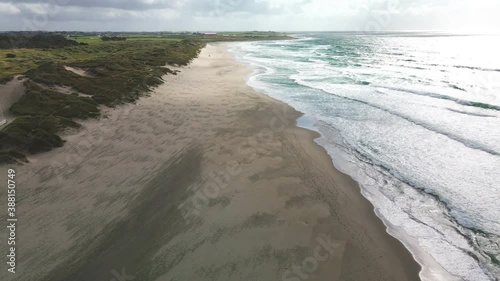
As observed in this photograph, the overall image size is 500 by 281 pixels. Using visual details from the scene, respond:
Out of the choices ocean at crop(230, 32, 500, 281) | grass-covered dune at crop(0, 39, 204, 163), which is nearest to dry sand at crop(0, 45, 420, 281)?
ocean at crop(230, 32, 500, 281)

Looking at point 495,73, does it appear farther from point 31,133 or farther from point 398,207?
point 31,133

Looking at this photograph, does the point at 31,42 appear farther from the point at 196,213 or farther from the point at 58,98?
the point at 196,213

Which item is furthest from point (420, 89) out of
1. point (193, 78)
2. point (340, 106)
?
point (193, 78)

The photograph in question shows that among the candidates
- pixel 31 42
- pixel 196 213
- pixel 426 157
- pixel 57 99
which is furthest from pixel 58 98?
pixel 31 42

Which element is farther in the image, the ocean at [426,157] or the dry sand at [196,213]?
the ocean at [426,157]

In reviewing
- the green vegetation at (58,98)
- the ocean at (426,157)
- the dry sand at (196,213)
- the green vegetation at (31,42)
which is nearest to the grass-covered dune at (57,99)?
the green vegetation at (58,98)

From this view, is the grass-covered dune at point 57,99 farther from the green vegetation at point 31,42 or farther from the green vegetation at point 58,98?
the green vegetation at point 31,42

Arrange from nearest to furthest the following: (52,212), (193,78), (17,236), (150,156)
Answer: (17,236) < (52,212) < (150,156) < (193,78)

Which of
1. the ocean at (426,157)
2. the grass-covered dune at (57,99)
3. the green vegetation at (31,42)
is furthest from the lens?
the green vegetation at (31,42)
